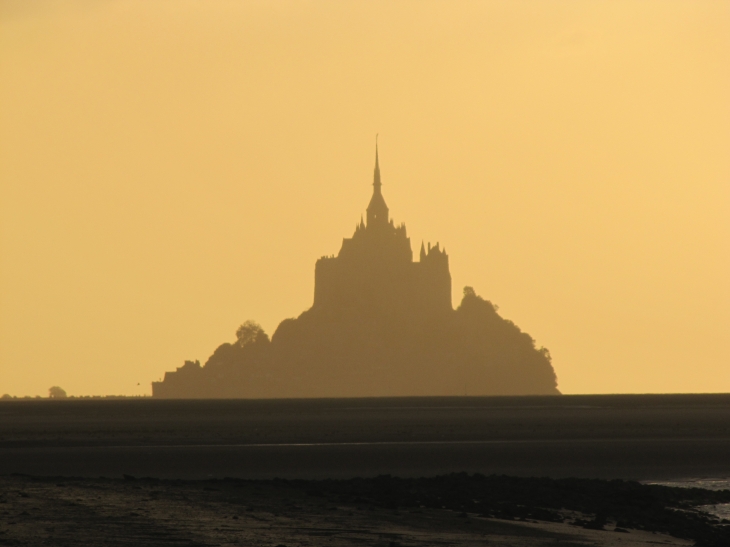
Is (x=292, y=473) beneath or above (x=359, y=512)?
above

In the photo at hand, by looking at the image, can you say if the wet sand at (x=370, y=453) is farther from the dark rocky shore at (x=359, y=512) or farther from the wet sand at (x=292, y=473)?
the dark rocky shore at (x=359, y=512)

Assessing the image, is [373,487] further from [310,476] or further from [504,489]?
[310,476]

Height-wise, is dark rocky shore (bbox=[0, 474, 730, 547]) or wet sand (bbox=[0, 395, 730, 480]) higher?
wet sand (bbox=[0, 395, 730, 480])

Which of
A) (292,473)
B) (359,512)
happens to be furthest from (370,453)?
(359,512)

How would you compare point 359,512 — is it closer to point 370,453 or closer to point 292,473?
point 292,473

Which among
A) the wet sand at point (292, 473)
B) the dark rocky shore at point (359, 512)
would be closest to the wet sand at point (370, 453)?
the wet sand at point (292, 473)

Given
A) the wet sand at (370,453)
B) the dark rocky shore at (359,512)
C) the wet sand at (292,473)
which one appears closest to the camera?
the dark rocky shore at (359,512)

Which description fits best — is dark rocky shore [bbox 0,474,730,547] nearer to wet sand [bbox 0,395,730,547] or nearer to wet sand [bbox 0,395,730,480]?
wet sand [bbox 0,395,730,547]

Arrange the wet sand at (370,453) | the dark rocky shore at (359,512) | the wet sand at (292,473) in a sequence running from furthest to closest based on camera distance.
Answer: the wet sand at (370,453) < the wet sand at (292,473) < the dark rocky shore at (359,512)

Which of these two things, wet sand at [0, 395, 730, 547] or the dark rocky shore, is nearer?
the dark rocky shore

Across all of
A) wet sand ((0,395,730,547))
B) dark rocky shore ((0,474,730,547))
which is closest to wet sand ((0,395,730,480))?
wet sand ((0,395,730,547))

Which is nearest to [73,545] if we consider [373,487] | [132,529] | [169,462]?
[132,529]

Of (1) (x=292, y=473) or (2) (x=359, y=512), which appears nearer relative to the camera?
(2) (x=359, y=512)

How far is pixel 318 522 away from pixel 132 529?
5030mm
